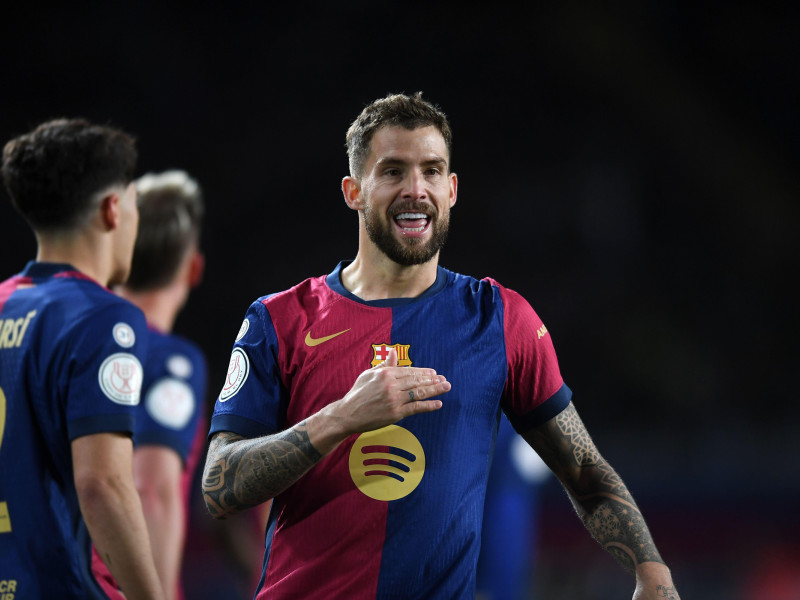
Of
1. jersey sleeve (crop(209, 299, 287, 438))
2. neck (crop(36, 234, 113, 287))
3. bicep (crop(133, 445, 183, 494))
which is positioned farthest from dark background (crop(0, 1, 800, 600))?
jersey sleeve (crop(209, 299, 287, 438))

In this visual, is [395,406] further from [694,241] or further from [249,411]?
[694,241]

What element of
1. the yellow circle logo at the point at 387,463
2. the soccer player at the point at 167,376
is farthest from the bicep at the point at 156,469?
the yellow circle logo at the point at 387,463

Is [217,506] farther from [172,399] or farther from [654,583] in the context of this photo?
[172,399]

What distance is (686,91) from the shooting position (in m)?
15.8

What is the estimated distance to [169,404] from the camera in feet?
13.8

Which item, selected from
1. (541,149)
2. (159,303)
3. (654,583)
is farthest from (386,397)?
(541,149)

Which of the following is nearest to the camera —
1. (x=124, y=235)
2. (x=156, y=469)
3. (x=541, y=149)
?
(x=124, y=235)

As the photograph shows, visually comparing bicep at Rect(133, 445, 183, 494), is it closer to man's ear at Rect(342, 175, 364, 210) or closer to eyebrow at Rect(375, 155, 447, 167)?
man's ear at Rect(342, 175, 364, 210)

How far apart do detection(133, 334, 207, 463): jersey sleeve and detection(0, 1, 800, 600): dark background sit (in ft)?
25.1

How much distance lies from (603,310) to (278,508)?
37.7 feet

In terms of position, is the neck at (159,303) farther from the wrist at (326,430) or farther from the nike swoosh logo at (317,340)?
the wrist at (326,430)

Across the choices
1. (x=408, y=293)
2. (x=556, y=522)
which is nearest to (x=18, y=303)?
(x=408, y=293)

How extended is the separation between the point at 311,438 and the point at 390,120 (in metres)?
0.98

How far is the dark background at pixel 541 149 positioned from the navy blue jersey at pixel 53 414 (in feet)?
30.0
